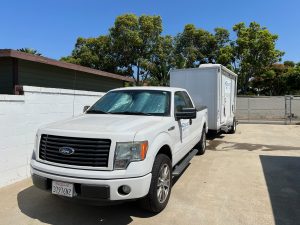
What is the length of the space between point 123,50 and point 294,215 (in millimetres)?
24237

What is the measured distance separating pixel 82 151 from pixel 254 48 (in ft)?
85.5

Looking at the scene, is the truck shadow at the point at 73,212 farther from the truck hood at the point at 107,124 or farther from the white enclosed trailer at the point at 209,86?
the white enclosed trailer at the point at 209,86

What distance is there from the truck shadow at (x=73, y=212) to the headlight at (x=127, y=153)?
95 centimetres

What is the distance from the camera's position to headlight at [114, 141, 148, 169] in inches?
157

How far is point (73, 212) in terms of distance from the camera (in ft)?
15.4

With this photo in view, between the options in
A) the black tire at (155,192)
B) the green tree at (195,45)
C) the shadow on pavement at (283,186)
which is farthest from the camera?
the green tree at (195,45)

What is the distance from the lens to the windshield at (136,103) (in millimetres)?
5422

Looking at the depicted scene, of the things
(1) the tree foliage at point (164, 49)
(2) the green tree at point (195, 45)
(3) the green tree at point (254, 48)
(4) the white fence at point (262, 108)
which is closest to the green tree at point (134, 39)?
(1) the tree foliage at point (164, 49)

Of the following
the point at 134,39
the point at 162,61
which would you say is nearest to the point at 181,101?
the point at 134,39

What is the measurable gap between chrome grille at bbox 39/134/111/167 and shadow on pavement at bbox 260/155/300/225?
8.40 feet

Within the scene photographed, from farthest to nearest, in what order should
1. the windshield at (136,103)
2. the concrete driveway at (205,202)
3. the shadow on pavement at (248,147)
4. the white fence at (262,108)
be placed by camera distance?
1. the white fence at (262,108)
2. the shadow on pavement at (248,147)
3. the windshield at (136,103)
4. the concrete driveway at (205,202)

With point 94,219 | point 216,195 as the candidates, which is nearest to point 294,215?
point 216,195

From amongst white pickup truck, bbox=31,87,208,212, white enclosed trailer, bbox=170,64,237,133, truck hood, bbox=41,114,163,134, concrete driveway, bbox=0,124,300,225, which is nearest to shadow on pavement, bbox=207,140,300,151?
white enclosed trailer, bbox=170,64,237,133

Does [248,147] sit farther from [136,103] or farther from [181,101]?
[136,103]
